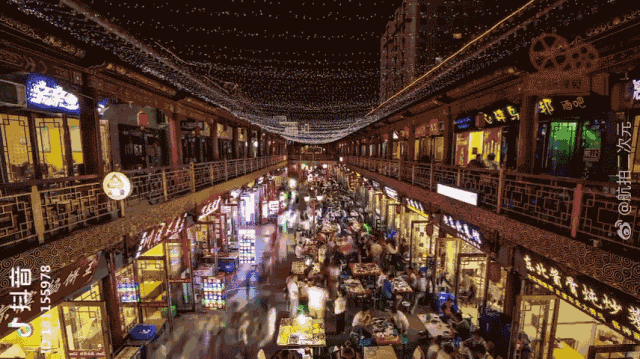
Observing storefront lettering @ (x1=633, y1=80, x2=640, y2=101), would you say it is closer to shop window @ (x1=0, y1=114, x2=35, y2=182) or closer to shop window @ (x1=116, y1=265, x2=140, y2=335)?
shop window @ (x1=116, y1=265, x2=140, y2=335)

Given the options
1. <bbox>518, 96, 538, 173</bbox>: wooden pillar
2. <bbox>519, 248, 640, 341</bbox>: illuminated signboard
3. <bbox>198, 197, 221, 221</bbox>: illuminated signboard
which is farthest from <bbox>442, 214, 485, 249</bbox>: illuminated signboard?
<bbox>198, 197, 221, 221</bbox>: illuminated signboard

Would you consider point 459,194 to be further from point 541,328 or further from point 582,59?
point 582,59

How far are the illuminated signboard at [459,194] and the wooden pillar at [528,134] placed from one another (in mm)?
1486

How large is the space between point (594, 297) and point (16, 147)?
12944 millimetres

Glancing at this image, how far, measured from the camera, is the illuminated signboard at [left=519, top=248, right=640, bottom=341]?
3457 mm

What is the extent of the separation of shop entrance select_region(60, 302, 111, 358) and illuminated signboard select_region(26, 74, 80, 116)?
4614mm

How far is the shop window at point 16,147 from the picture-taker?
7254mm

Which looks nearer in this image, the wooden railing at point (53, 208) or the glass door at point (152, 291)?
the wooden railing at point (53, 208)

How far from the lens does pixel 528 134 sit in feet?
22.4

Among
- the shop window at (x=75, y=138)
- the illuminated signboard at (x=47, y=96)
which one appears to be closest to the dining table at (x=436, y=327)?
the illuminated signboard at (x=47, y=96)

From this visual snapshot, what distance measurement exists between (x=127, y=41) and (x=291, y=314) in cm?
956

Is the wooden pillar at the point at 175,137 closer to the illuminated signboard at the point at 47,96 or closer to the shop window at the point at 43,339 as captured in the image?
the illuminated signboard at the point at 47,96

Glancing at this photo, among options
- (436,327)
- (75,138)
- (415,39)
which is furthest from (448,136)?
(415,39)

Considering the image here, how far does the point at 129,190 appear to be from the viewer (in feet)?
18.8
